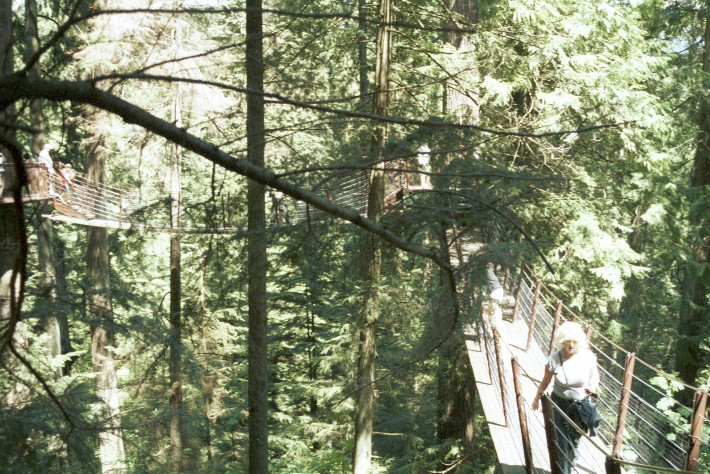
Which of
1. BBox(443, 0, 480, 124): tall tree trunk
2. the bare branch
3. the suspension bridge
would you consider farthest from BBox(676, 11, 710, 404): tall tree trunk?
the bare branch

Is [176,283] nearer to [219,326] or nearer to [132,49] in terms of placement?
[219,326]

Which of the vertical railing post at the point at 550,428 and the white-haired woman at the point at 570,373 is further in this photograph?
the white-haired woman at the point at 570,373

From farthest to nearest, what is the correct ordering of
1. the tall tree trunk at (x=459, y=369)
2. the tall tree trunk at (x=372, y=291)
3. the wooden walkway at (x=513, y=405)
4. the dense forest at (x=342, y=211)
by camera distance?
the tall tree trunk at (x=459, y=369) → the tall tree trunk at (x=372, y=291) → the wooden walkway at (x=513, y=405) → the dense forest at (x=342, y=211)

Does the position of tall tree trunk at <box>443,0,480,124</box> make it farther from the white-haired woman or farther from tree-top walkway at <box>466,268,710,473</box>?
the white-haired woman

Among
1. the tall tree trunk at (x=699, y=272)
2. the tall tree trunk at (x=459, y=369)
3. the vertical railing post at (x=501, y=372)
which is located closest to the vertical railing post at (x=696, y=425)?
the vertical railing post at (x=501, y=372)

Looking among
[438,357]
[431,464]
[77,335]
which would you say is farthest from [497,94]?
[77,335]

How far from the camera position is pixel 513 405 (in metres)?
5.61

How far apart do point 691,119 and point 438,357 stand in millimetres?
7515

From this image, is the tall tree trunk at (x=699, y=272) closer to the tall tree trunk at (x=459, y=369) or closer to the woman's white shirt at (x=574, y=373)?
the tall tree trunk at (x=459, y=369)

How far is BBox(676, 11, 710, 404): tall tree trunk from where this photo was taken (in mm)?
11102

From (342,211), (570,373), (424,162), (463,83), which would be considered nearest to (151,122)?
(342,211)

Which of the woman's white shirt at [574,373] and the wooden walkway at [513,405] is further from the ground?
the woman's white shirt at [574,373]

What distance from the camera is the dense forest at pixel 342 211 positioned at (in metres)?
4.43

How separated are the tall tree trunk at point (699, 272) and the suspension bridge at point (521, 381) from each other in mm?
1682
